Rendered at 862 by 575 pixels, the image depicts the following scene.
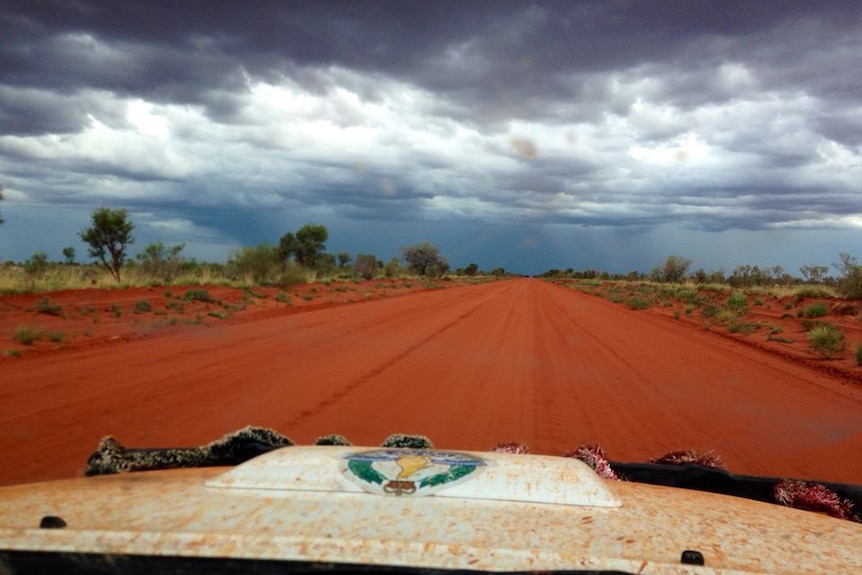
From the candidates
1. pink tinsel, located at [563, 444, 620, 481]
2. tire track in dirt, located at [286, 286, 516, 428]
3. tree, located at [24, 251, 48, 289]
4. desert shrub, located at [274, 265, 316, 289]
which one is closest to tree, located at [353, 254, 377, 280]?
desert shrub, located at [274, 265, 316, 289]

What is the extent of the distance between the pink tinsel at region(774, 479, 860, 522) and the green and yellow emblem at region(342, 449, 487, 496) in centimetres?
189

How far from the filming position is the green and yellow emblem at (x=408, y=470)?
6.88ft

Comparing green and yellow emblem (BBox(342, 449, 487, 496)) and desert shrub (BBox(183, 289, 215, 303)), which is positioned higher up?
green and yellow emblem (BBox(342, 449, 487, 496))

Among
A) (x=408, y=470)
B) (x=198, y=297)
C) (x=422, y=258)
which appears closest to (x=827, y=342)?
(x=408, y=470)

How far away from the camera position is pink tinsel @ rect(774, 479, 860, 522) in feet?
10.8

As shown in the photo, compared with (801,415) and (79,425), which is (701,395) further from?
(79,425)

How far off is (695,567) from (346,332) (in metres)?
14.9

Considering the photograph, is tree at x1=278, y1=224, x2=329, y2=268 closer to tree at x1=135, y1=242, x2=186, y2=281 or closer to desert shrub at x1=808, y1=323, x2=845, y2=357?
tree at x1=135, y1=242, x2=186, y2=281

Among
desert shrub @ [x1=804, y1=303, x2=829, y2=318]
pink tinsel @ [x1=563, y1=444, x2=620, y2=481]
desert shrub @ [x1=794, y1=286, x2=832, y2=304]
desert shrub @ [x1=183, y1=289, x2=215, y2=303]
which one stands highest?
desert shrub @ [x1=794, y1=286, x2=832, y2=304]

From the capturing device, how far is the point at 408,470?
2.25 meters

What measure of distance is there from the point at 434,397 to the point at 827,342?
12015 mm

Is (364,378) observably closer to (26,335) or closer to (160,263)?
(26,335)

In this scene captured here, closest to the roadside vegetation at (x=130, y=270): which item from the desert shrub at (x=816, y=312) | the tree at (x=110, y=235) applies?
the tree at (x=110, y=235)

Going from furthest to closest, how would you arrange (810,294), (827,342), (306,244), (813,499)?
(306,244) → (810,294) → (827,342) → (813,499)
